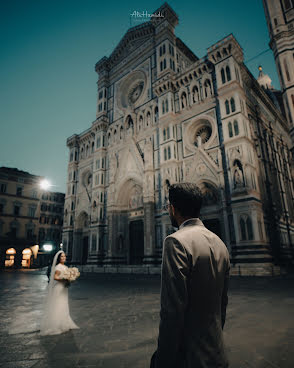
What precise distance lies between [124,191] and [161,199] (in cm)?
563

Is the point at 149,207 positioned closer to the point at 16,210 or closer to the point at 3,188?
the point at 16,210

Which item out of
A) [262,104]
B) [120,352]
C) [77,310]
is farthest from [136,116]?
[120,352]

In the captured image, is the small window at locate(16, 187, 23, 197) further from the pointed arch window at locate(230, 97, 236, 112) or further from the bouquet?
the bouquet

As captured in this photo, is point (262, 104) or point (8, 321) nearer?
point (8, 321)

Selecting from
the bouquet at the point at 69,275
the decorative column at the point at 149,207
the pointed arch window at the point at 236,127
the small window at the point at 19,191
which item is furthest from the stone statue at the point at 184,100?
the small window at the point at 19,191

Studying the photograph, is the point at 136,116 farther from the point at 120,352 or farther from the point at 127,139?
the point at 120,352

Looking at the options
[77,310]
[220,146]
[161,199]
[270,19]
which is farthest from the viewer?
[161,199]

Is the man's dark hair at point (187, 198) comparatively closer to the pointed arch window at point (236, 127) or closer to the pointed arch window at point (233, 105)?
the pointed arch window at point (236, 127)

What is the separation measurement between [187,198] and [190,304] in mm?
701

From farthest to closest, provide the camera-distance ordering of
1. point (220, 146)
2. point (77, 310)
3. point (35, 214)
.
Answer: point (35, 214)
point (220, 146)
point (77, 310)

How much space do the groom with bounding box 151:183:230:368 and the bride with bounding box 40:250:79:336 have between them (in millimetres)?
4094

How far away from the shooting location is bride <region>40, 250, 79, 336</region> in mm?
4633

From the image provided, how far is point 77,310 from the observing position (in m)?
6.37

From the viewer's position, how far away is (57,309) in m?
4.88
